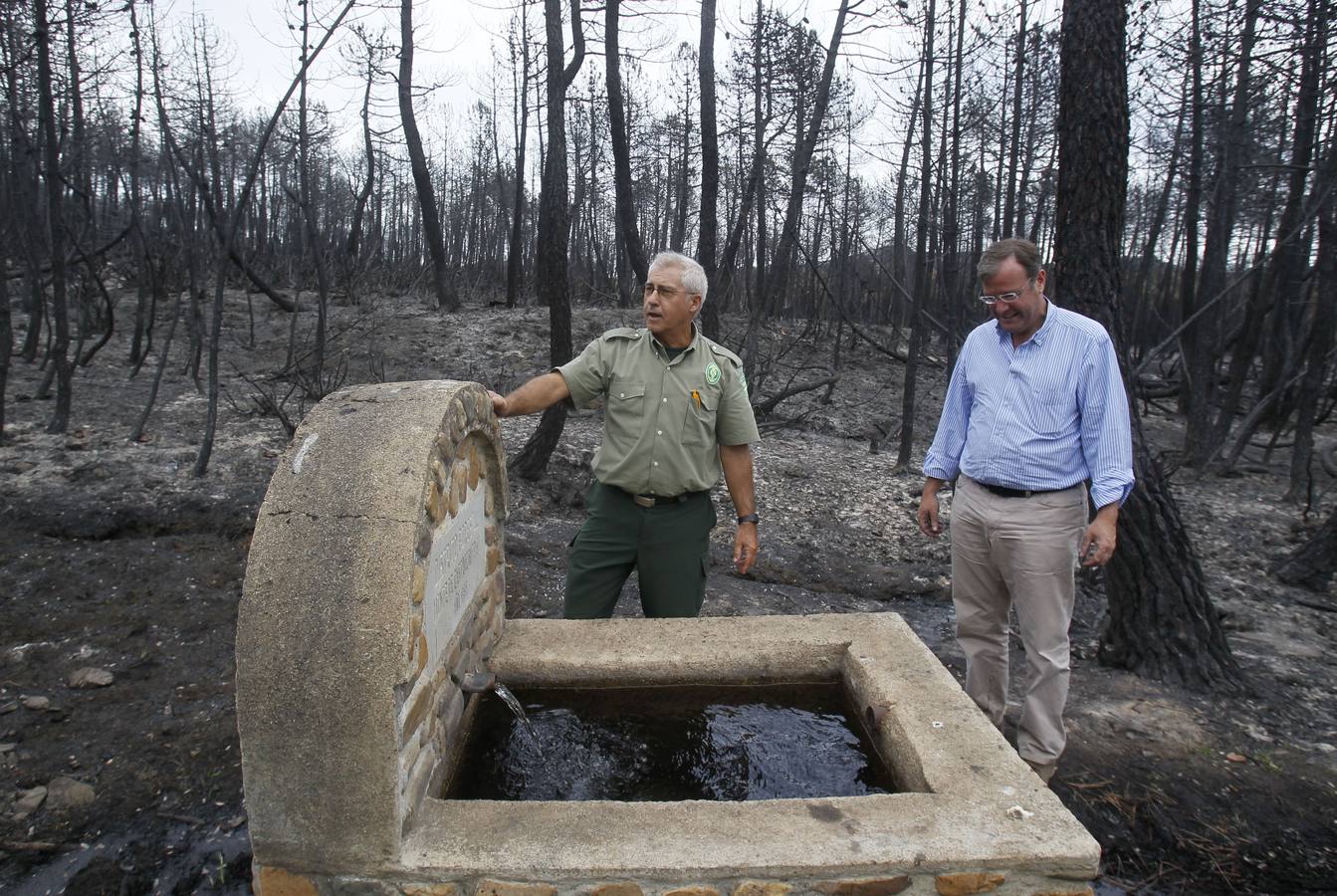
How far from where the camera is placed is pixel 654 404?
2.94m

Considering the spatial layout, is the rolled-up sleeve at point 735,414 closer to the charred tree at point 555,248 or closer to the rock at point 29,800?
the rock at point 29,800

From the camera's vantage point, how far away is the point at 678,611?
3.15 m

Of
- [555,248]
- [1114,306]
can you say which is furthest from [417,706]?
[555,248]

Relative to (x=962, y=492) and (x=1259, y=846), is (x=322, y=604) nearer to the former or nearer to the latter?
(x=962, y=492)

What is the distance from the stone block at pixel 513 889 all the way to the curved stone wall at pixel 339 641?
20 cm

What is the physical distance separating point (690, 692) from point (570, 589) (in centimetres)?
63

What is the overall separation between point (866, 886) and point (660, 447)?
1534 millimetres

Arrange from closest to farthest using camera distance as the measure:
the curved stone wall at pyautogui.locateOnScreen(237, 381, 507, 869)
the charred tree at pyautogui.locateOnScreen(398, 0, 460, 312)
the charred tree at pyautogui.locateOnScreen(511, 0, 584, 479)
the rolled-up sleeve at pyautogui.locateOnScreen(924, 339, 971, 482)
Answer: the curved stone wall at pyautogui.locateOnScreen(237, 381, 507, 869) < the rolled-up sleeve at pyautogui.locateOnScreen(924, 339, 971, 482) < the charred tree at pyautogui.locateOnScreen(511, 0, 584, 479) < the charred tree at pyautogui.locateOnScreen(398, 0, 460, 312)

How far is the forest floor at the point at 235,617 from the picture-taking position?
8.85ft

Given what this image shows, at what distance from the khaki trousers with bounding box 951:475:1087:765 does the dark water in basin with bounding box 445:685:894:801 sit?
2.01ft

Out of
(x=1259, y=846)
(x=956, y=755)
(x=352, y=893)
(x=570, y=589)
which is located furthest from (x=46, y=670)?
(x=1259, y=846)

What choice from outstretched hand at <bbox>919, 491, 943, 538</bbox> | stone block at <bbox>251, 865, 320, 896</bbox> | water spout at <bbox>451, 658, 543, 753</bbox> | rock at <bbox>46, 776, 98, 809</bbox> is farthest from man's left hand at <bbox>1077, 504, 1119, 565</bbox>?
rock at <bbox>46, 776, 98, 809</bbox>

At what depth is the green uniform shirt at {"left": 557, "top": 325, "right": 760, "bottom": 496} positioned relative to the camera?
2.94 metres

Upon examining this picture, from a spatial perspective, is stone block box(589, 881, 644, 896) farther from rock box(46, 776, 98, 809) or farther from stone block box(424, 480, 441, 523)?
rock box(46, 776, 98, 809)
